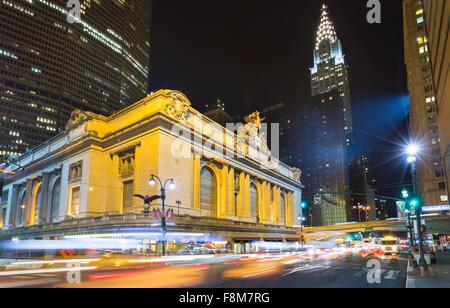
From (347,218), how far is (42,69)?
5199 inches

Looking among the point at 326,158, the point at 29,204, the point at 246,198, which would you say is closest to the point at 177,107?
the point at 246,198

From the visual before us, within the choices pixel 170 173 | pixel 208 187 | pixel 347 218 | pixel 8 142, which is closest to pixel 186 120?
pixel 170 173

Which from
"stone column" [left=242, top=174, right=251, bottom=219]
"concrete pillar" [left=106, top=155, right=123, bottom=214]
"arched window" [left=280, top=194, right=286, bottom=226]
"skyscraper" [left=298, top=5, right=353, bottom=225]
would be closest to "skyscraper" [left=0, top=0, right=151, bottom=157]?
"concrete pillar" [left=106, top=155, right=123, bottom=214]

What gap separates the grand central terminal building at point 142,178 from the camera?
51.5 metres

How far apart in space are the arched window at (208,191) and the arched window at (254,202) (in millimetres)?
15424

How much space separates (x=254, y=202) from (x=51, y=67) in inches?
3625

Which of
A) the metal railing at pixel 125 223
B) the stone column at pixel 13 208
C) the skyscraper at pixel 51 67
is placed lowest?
the metal railing at pixel 125 223

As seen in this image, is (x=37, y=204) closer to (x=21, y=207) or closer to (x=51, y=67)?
(x=21, y=207)

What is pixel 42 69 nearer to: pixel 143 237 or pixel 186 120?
pixel 186 120

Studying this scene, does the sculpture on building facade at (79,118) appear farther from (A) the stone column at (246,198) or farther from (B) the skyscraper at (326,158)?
(B) the skyscraper at (326,158)

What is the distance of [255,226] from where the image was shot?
69.4 metres

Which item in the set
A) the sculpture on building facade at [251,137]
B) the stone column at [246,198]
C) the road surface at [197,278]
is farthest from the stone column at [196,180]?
the road surface at [197,278]

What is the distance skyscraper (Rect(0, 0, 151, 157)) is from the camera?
119625 millimetres

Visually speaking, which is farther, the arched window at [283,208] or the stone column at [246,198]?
the arched window at [283,208]
